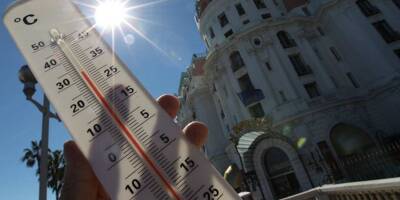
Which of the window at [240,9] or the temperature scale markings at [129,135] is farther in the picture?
the window at [240,9]

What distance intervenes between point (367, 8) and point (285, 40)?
390 inches

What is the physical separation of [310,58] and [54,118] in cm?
2576

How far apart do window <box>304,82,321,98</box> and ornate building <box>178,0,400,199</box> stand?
107 millimetres

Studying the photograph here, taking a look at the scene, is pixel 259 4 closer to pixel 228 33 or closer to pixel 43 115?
pixel 228 33

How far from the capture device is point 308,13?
29.9 metres

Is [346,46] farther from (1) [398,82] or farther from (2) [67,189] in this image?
(2) [67,189]

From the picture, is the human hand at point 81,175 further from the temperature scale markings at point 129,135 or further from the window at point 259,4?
the window at point 259,4

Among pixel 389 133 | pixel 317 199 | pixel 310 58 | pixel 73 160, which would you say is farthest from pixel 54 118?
pixel 389 133

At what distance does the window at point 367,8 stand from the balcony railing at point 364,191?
2708cm

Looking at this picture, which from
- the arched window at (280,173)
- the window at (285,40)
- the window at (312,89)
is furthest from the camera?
the window at (285,40)

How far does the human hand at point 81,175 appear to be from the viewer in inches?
68.1

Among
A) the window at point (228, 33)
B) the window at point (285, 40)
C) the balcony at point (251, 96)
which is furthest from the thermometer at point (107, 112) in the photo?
the window at point (228, 33)

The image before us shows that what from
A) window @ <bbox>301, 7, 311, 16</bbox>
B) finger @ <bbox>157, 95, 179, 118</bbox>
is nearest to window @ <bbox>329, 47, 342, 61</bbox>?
window @ <bbox>301, 7, 311, 16</bbox>

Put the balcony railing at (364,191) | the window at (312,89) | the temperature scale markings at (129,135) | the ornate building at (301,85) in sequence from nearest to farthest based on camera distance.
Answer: the temperature scale markings at (129,135)
the balcony railing at (364,191)
the ornate building at (301,85)
the window at (312,89)
